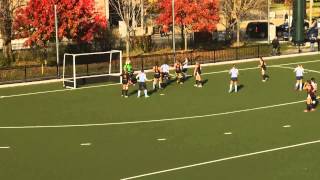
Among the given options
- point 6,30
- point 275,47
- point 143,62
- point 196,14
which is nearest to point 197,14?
point 196,14

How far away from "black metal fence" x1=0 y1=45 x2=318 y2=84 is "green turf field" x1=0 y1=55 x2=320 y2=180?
2296mm

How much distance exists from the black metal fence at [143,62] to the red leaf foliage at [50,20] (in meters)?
2.50

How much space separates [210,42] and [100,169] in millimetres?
41605

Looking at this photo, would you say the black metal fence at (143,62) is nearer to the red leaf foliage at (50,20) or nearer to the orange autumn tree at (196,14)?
the red leaf foliage at (50,20)

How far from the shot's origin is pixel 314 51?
50812 mm

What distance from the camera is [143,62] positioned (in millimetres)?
43812

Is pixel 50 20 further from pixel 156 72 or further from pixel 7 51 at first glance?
pixel 156 72

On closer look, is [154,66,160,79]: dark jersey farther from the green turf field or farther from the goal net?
the goal net

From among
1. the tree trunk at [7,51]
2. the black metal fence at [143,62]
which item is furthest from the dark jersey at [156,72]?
the tree trunk at [7,51]

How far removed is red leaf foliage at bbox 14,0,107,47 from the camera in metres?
43.5

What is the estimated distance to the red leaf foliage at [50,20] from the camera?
43469 mm

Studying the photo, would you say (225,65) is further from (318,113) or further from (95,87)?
(318,113)

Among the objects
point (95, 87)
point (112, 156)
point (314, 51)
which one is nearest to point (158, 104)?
point (95, 87)

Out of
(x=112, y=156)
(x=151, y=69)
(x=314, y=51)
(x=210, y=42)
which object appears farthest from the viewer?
(x=210, y=42)
